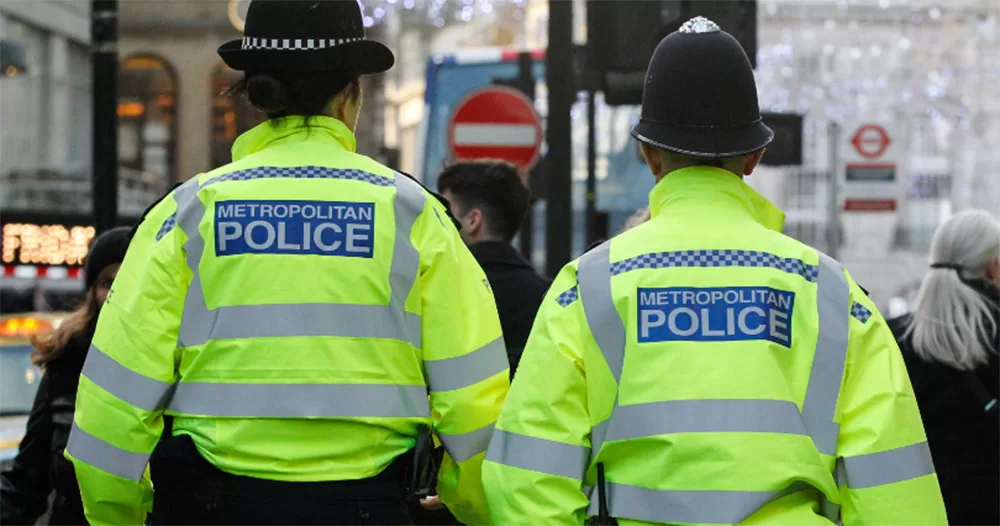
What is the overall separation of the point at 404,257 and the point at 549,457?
1.96 ft

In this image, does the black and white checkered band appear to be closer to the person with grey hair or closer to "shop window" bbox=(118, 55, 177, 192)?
the person with grey hair

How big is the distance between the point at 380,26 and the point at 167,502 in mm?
35223

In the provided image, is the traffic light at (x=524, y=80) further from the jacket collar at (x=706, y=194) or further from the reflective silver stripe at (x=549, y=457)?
the reflective silver stripe at (x=549, y=457)

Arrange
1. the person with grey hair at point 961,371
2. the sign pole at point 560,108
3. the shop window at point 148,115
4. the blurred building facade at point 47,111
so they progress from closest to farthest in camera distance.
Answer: the person with grey hair at point 961,371 < the sign pole at point 560,108 < the blurred building facade at point 47,111 < the shop window at point 148,115

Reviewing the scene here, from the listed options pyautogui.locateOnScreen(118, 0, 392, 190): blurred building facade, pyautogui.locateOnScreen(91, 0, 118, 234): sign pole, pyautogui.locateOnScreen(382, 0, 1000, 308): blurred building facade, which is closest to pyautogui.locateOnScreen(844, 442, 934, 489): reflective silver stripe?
pyautogui.locateOnScreen(91, 0, 118, 234): sign pole

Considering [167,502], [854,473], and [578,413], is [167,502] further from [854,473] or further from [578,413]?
[854,473]

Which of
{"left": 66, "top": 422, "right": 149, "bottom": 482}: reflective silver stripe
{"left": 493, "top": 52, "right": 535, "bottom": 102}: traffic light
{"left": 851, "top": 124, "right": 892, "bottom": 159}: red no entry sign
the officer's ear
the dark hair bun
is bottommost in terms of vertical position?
{"left": 66, "top": 422, "right": 149, "bottom": 482}: reflective silver stripe

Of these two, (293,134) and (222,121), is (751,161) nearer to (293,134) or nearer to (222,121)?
(293,134)

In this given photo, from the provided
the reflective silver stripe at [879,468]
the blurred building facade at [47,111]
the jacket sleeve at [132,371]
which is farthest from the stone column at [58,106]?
the reflective silver stripe at [879,468]

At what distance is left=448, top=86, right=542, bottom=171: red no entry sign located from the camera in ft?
29.5

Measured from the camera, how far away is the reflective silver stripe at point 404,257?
299 cm

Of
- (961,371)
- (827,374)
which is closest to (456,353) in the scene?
(827,374)

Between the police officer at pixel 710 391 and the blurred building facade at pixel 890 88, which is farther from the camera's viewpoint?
the blurred building facade at pixel 890 88

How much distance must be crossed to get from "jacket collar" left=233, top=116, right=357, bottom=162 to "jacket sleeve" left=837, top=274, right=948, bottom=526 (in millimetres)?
Result: 1161
